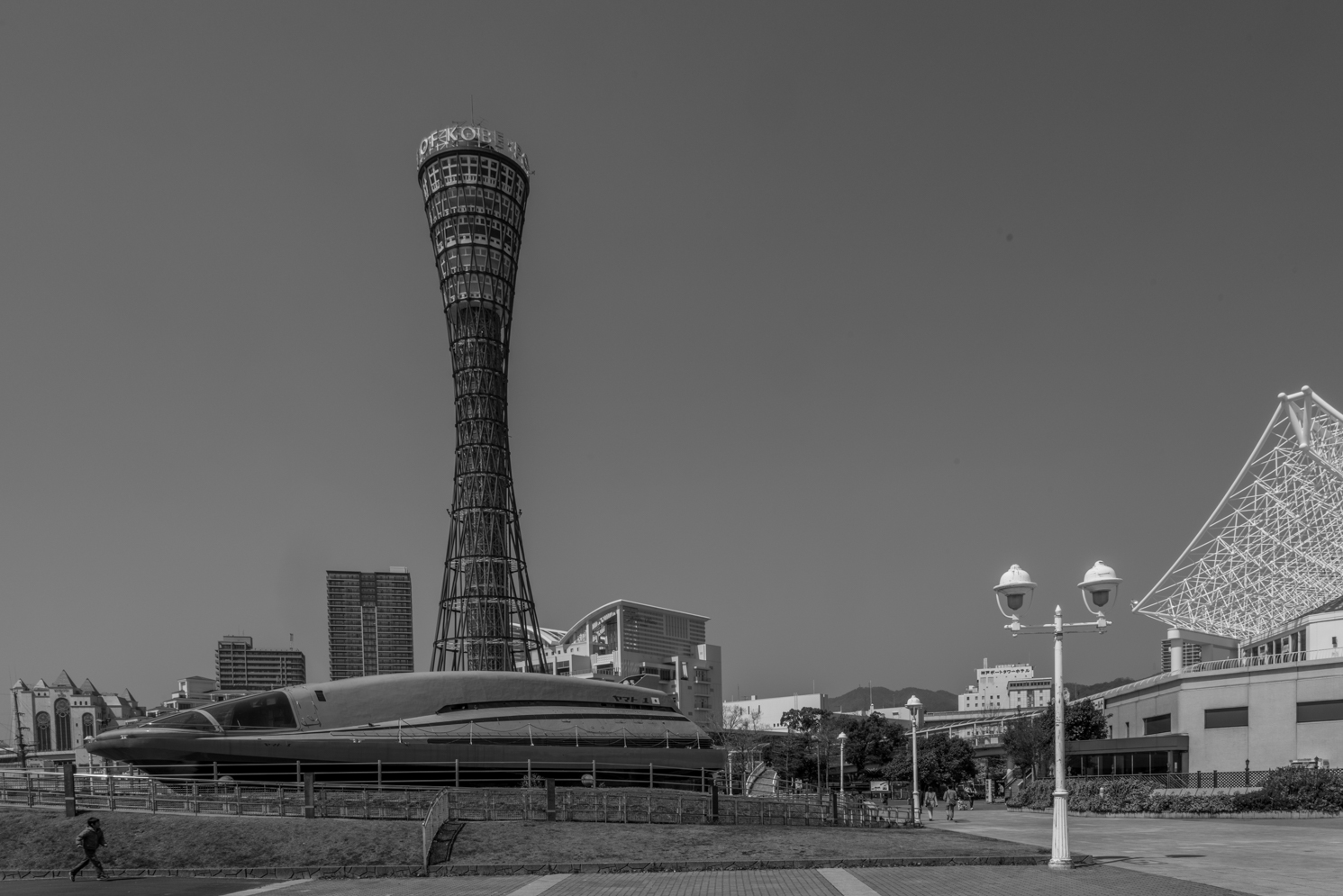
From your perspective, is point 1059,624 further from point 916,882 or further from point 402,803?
point 402,803

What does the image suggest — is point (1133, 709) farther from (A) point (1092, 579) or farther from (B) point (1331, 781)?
(A) point (1092, 579)

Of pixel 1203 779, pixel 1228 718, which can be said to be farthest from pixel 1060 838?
pixel 1228 718

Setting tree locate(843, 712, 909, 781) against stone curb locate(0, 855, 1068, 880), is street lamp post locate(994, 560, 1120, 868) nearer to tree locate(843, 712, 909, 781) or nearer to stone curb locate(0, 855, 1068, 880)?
stone curb locate(0, 855, 1068, 880)

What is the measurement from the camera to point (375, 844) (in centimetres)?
2511

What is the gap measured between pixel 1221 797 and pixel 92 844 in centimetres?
4369

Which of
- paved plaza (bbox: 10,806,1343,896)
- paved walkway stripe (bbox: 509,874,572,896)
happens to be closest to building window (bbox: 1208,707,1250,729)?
paved plaza (bbox: 10,806,1343,896)

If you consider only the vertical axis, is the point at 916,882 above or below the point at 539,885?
above

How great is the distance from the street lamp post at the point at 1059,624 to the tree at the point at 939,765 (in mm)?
66317

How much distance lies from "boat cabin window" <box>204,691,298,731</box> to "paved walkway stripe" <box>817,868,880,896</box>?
82.4ft

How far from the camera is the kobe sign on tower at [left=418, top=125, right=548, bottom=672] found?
94438 millimetres

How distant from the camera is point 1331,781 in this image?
4597cm

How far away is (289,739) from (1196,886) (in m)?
31.4

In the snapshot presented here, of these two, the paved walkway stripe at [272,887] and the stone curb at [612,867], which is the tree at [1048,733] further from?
the paved walkway stripe at [272,887]

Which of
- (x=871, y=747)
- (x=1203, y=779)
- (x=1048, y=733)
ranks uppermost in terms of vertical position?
(x=1203, y=779)
